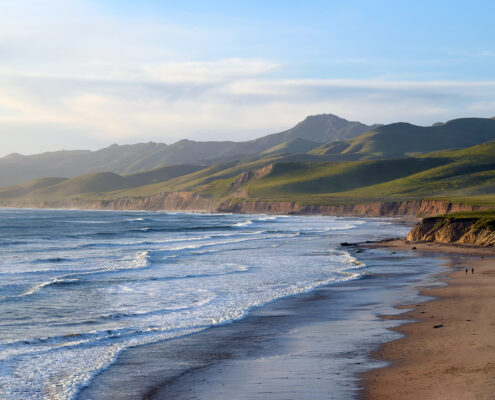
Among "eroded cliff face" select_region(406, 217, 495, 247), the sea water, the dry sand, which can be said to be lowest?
the sea water

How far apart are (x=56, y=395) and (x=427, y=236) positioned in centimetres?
5522

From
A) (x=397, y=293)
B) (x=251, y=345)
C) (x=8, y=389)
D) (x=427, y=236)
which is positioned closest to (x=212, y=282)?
(x=397, y=293)

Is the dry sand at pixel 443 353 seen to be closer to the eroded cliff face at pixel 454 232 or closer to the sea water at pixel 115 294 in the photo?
the sea water at pixel 115 294

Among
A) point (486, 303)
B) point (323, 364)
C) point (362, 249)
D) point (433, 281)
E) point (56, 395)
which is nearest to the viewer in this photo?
point (56, 395)

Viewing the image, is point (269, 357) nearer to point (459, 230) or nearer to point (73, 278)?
point (73, 278)

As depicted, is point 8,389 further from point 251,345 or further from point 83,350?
point 251,345

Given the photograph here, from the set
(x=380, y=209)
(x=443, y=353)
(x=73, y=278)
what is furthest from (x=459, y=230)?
(x=380, y=209)

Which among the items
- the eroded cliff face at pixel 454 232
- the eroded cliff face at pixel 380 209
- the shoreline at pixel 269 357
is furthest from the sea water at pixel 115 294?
the eroded cliff face at pixel 380 209

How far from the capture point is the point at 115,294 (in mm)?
33000

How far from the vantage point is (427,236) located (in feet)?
212

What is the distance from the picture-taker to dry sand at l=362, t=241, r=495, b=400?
14.9 m

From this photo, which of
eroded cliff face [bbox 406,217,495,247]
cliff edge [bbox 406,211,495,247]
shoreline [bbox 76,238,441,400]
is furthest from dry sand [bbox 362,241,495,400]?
cliff edge [bbox 406,211,495,247]

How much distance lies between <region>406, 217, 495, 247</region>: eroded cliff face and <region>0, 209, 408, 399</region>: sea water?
1031cm

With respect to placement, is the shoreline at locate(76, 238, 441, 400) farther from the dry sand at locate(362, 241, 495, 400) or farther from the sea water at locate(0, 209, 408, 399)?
the sea water at locate(0, 209, 408, 399)
